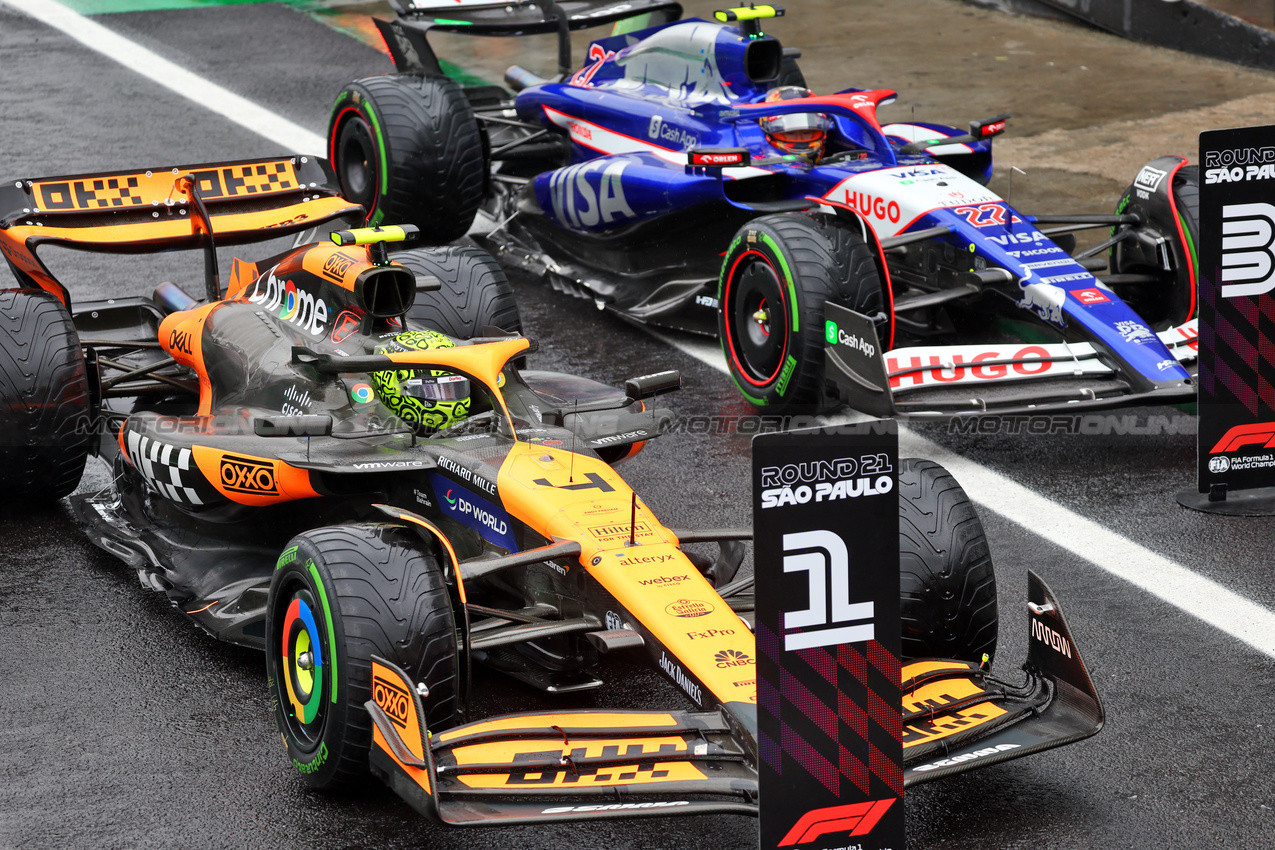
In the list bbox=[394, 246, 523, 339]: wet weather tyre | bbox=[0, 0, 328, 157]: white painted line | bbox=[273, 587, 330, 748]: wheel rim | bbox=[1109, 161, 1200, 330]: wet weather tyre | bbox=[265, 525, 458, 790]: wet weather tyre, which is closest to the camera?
bbox=[265, 525, 458, 790]: wet weather tyre

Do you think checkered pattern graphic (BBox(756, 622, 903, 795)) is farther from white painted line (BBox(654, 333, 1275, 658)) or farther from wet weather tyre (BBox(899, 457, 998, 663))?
white painted line (BBox(654, 333, 1275, 658))

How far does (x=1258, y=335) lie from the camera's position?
22.2 ft

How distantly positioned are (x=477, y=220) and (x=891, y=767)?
7.64 m

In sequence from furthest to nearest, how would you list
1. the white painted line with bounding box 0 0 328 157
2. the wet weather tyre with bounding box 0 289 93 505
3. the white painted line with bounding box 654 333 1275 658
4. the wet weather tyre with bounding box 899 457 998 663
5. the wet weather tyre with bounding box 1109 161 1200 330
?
the white painted line with bounding box 0 0 328 157 < the wet weather tyre with bounding box 1109 161 1200 330 < the wet weather tyre with bounding box 0 289 93 505 < the white painted line with bounding box 654 333 1275 658 < the wet weather tyre with bounding box 899 457 998 663

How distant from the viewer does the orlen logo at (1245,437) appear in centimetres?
676

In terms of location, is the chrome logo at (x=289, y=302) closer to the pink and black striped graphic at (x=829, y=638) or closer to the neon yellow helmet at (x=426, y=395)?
the neon yellow helmet at (x=426, y=395)

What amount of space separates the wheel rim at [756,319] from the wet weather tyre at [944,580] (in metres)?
2.70

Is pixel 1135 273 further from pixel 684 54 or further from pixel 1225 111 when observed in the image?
pixel 1225 111

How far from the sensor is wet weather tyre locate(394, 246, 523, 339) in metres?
7.15

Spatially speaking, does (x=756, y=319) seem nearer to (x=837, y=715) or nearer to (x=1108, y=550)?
(x=1108, y=550)

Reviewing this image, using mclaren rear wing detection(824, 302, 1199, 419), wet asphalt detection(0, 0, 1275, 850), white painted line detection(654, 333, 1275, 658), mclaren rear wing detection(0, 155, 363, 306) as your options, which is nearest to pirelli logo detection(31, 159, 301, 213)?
mclaren rear wing detection(0, 155, 363, 306)

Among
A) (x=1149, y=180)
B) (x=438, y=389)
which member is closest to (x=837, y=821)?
(x=438, y=389)

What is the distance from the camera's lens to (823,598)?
3797 millimetres

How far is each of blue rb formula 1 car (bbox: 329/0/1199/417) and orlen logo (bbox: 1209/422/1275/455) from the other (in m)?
0.30
